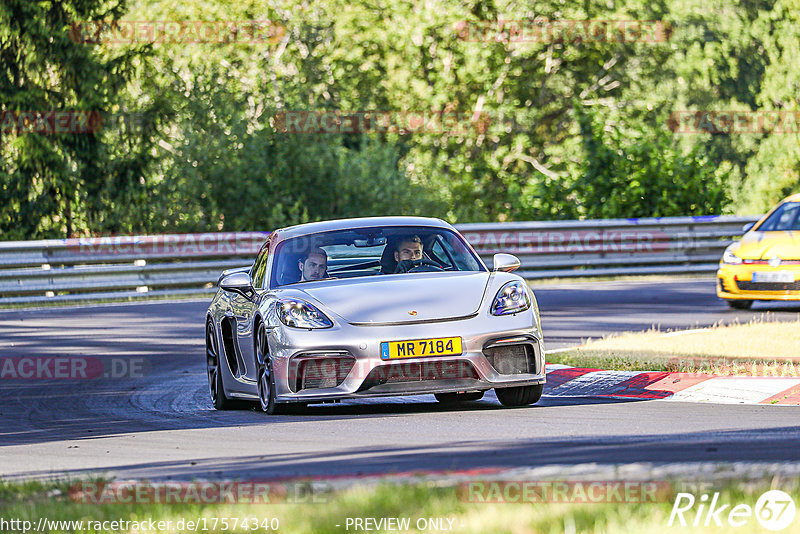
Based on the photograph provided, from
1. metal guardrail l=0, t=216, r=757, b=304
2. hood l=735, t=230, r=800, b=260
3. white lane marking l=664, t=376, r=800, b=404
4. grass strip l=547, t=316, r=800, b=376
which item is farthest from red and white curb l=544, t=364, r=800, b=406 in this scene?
metal guardrail l=0, t=216, r=757, b=304

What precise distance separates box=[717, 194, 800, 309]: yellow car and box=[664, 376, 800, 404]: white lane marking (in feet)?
22.7

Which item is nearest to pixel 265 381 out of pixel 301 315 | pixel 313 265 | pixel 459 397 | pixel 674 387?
pixel 301 315

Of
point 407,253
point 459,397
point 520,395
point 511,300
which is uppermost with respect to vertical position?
point 407,253

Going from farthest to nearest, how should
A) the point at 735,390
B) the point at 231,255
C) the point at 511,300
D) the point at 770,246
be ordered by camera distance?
the point at 231,255
the point at 770,246
the point at 735,390
the point at 511,300

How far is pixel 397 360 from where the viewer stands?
9234 millimetres

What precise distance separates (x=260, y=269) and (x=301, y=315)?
61.9 inches

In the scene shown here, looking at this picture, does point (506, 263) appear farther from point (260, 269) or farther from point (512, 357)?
point (260, 269)

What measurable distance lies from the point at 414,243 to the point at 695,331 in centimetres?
511

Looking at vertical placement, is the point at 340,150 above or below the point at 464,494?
above

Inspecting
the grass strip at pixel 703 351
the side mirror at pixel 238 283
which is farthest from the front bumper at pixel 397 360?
the grass strip at pixel 703 351

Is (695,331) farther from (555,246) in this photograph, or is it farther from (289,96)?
(289,96)

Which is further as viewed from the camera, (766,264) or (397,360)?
(766,264)

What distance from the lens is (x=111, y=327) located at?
17844mm

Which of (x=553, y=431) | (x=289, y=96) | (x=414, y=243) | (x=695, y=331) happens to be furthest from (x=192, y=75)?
(x=553, y=431)
